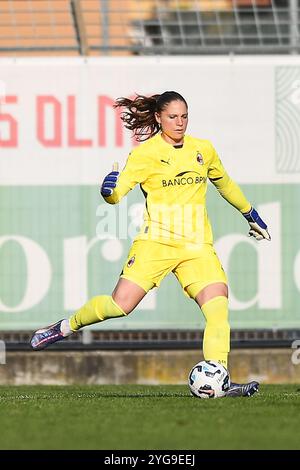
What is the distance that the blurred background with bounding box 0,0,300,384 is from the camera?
14531 mm

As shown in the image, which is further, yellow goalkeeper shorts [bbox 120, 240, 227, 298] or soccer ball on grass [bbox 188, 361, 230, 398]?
yellow goalkeeper shorts [bbox 120, 240, 227, 298]

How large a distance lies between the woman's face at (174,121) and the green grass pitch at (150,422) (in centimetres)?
181

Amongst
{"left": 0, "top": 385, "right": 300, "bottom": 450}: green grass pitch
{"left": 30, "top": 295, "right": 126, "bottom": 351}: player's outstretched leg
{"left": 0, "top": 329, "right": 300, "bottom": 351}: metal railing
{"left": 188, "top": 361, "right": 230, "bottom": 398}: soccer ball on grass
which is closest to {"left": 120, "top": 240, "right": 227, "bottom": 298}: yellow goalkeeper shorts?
{"left": 30, "top": 295, "right": 126, "bottom": 351}: player's outstretched leg

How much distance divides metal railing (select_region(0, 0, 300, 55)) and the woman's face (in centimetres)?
446

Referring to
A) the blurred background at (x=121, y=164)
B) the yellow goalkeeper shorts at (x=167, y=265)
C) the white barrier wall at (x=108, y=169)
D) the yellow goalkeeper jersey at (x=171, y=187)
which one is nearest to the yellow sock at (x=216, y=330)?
the yellow goalkeeper shorts at (x=167, y=265)

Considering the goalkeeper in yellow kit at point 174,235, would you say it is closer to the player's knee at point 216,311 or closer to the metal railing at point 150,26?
the player's knee at point 216,311

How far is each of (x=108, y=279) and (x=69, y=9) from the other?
2713 mm

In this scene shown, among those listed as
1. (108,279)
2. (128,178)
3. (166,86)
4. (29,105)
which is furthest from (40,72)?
(128,178)

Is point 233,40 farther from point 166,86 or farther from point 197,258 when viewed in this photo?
point 197,258

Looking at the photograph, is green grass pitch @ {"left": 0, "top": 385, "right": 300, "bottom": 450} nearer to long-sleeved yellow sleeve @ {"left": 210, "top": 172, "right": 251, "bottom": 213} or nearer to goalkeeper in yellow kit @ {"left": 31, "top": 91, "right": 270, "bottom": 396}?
goalkeeper in yellow kit @ {"left": 31, "top": 91, "right": 270, "bottom": 396}

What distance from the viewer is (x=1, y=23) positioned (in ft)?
48.2

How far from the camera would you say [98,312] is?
402 inches

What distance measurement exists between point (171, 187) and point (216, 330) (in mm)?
1025

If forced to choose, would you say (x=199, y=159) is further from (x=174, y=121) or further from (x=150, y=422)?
(x=150, y=422)
